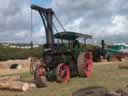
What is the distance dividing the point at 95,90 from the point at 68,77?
715cm

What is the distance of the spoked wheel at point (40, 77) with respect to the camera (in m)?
15.9

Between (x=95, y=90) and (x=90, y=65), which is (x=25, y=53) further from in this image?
(x=95, y=90)

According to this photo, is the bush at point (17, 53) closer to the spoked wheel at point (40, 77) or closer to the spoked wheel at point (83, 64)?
the spoked wheel at point (83, 64)

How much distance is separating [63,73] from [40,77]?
1915mm

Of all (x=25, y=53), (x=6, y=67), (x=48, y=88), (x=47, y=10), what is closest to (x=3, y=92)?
(x=48, y=88)

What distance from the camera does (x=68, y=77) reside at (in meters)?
18.0

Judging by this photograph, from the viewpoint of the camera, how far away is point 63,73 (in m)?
18.0

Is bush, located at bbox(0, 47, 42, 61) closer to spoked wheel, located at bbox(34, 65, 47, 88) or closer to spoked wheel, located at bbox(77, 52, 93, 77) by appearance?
spoked wheel, located at bbox(77, 52, 93, 77)

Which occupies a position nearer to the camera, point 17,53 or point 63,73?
point 63,73

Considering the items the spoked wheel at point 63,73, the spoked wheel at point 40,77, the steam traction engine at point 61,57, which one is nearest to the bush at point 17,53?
the steam traction engine at point 61,57

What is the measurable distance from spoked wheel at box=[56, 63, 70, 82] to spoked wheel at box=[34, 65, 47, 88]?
72 cm

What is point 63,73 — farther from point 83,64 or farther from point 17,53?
point 17,53

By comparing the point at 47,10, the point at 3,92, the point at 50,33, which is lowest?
A: the point at 3,92

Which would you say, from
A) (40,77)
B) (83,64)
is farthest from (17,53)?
(40,77)
